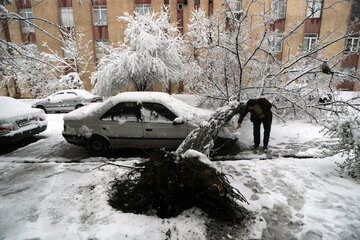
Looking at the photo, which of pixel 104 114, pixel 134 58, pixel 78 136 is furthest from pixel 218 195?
pixel 134 58

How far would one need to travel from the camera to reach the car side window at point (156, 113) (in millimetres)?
4648

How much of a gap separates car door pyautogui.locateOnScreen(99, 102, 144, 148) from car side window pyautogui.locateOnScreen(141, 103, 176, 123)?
0.15m

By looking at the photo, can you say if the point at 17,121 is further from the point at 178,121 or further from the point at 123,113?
the point at 178,121

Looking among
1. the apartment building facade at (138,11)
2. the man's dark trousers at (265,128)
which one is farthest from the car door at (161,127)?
the apartment building facade at (138,11)

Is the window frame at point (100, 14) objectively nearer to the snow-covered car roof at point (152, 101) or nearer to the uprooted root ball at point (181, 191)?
the snow-covered car roof at point (152, 101)

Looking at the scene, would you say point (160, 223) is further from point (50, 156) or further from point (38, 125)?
point (38, 125)

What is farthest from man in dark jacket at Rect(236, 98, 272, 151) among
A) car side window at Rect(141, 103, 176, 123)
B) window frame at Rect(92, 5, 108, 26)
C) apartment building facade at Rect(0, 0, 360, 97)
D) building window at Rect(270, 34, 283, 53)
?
window frame at Rect(92, 5, 108, 26)

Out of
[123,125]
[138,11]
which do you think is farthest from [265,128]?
[138,11]

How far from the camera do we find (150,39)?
10531mm

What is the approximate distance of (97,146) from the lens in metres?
4.92

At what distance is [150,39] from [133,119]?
724 centimetres

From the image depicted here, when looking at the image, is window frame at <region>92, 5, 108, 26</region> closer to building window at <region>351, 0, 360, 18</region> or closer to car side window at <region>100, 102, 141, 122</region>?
car side window at <region>100, 102, 141, 122</region>

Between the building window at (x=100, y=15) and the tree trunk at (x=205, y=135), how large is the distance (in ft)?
64.3

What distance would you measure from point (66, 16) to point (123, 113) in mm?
20347
